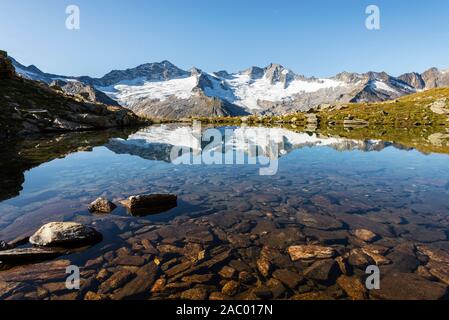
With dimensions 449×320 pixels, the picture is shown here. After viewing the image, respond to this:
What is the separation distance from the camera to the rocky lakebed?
9883 mm

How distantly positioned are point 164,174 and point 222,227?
1396cm

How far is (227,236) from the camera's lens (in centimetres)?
1382

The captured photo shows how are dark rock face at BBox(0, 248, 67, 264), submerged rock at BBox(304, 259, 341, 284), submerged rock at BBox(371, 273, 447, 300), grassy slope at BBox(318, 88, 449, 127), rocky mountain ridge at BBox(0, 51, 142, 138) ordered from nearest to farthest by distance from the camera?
submerged rock at BBox(371, 273, 447, 300) → submerged rock at BBox(304, 259, 341, 284) → dark rock face at BBox(0, 248, 67, 264) → rocky mountain ridge at BBox(0, 51, 142, 138) → grassy slope at BBox(318, 88, 449, 127)

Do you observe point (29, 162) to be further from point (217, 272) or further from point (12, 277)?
point (217, 272)

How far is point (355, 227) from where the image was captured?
14.7m

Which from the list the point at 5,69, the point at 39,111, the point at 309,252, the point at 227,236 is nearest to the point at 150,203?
the point at 227,236

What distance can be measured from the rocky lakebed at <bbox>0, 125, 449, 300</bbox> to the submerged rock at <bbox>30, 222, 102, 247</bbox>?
42mm

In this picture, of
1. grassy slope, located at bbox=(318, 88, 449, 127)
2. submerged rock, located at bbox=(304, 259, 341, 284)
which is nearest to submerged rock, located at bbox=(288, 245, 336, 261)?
submerged rock, located at bbox=(304, 259, 341, 284)

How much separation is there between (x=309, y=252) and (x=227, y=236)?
147 inches

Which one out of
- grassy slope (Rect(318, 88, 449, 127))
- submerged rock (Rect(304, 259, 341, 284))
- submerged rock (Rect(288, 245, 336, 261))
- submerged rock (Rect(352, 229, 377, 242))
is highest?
grassy slope (Rect(318, 88, 449, 127))

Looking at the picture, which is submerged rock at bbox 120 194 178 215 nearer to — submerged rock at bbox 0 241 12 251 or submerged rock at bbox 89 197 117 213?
submerged rock at bbox 89 197 117 213

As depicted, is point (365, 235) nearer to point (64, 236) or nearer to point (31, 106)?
point (64, 236)
